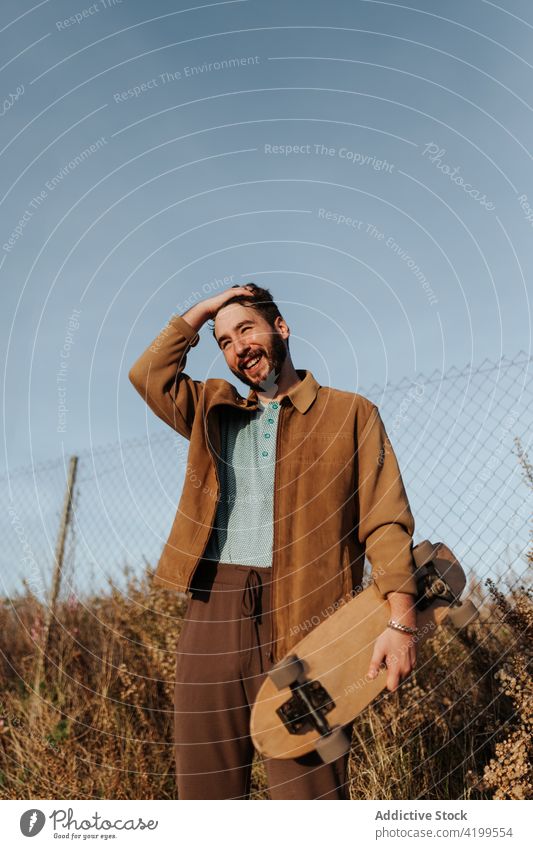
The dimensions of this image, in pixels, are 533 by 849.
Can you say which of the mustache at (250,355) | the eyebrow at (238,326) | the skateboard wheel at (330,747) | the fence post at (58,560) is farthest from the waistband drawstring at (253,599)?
the fence post at (58,560)

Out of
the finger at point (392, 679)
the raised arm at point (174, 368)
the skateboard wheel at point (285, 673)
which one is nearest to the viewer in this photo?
the skateboard wheel at point (285, 673)

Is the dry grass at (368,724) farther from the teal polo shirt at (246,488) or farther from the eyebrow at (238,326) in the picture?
the eyebrow at (238,326)

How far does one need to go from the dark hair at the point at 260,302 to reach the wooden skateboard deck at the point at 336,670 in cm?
→ 116

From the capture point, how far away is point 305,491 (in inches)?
109

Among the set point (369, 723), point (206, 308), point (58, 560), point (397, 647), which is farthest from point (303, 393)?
point (58, 560)

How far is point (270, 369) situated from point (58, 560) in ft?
12.7

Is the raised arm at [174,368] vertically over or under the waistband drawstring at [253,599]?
over

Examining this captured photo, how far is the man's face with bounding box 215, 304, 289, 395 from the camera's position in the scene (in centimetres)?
295

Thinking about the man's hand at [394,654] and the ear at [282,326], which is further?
the ear at [282,326]

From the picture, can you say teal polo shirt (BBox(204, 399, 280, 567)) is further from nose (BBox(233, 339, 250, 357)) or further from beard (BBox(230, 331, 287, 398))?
nose (BBox(233, 339, 250, 357))

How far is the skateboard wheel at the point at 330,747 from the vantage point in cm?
251

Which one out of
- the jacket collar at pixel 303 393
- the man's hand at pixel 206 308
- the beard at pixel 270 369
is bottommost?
the jacket collar at pixel 303 393

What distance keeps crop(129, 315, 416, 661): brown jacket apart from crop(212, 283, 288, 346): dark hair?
25 cm
